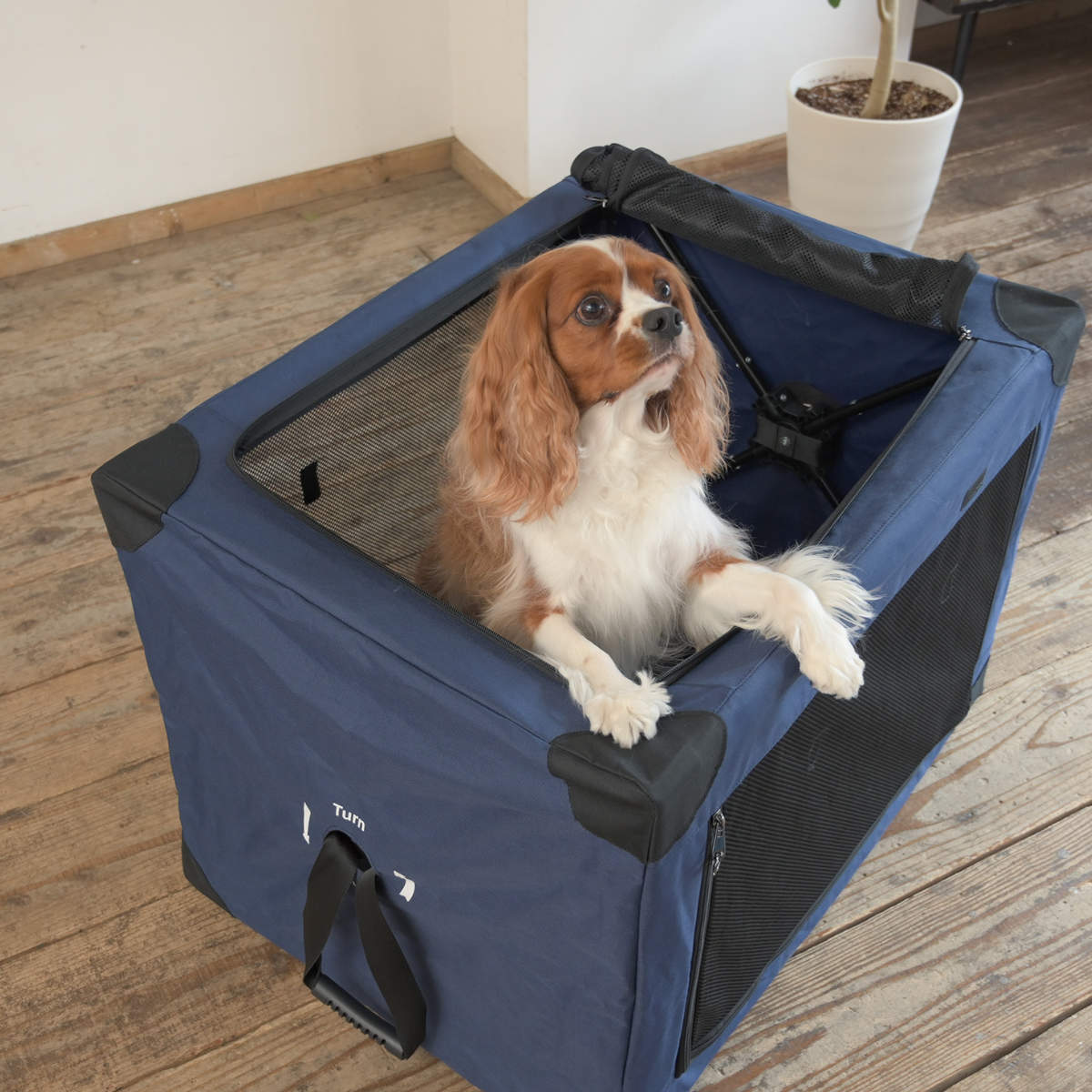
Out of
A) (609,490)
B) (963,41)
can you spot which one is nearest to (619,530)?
(609,490)

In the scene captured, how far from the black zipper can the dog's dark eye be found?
54 centimetres

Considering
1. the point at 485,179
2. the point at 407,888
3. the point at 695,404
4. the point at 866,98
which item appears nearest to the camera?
the point at 407,888

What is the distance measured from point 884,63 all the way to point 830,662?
5.85 ft

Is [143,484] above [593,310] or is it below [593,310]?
below

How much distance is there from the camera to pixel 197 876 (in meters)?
1.70

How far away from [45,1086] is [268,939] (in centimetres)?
31

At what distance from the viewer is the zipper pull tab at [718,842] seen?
117 cm

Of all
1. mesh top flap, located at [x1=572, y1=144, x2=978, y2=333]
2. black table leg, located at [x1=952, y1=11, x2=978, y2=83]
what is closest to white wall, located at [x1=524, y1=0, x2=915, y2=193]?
black table leg, located at [x1=952, y1=11, x2=978, y2=83]

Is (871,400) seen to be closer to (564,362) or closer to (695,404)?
(695,404)

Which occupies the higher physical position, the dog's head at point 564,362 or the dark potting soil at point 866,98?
the dog's head at point 564,362

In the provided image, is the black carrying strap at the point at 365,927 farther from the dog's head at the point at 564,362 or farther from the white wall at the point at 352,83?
the white wall at the point at 352,83

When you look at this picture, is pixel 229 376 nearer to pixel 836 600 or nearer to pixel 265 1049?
pixel 265 1049

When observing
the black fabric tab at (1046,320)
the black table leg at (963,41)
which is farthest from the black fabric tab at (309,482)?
the black table leg at (963,41)

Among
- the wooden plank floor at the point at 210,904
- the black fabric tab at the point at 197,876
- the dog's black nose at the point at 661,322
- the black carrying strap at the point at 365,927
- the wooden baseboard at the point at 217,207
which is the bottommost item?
the wooden plank floor at the point at 210,904
